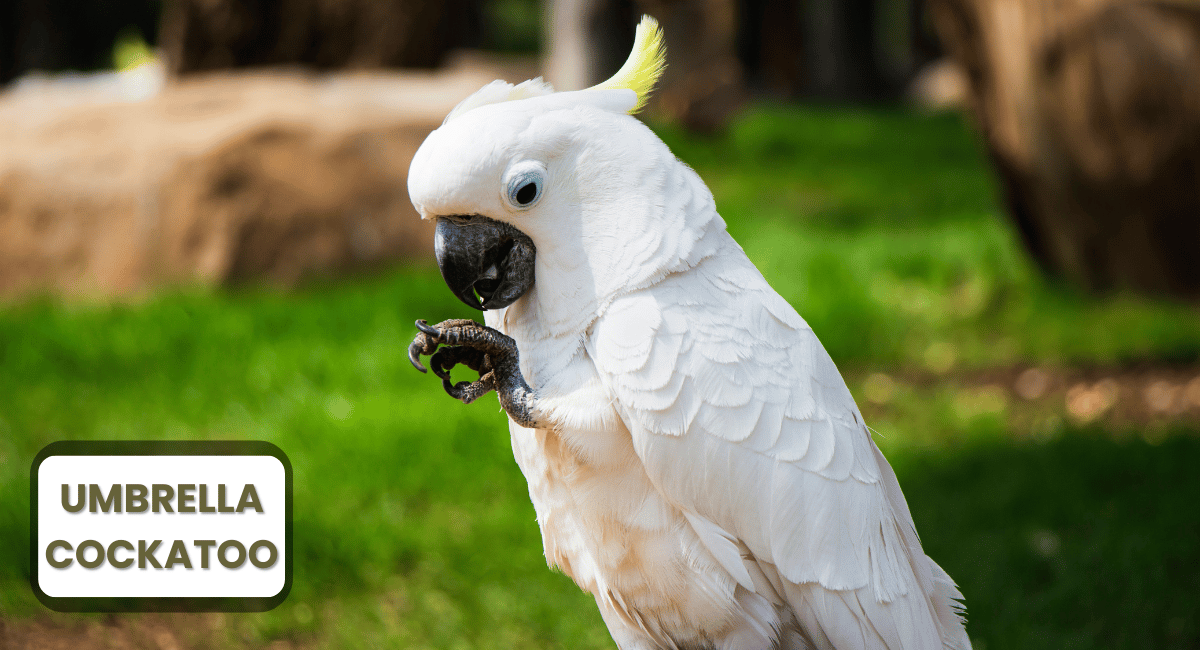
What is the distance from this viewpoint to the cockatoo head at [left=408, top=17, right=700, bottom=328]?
134 cm

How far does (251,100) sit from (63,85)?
8.53 ft

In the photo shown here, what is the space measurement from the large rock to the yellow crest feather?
3.43m

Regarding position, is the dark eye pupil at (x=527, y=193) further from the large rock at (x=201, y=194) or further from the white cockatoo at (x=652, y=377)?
the large rock at (x=201, y=194)

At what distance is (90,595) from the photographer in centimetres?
259

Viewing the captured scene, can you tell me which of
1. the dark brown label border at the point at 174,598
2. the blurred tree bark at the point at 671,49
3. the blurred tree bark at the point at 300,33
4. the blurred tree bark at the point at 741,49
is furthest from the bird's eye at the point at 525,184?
the blurred tree bark at the point at 300,33

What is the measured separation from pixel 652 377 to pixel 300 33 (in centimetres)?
610

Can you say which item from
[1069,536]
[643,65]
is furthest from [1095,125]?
[643,65]

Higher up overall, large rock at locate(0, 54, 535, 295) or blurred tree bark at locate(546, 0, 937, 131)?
blurred tree bark at locate(546, 0, 937, 131)

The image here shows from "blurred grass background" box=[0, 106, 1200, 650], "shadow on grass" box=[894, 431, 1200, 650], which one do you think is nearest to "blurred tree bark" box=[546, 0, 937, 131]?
"blurred grass background" box=[0, 106, 1200, 650]

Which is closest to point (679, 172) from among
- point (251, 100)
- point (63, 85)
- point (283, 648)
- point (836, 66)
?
point (283, 648)

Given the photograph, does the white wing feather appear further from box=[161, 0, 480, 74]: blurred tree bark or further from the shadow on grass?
box=[161, 0, 480, 74]: blurred tree bark

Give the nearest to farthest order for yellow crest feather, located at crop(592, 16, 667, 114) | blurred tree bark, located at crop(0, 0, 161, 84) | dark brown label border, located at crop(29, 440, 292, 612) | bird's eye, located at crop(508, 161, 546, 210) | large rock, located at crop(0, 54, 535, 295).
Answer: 1. bird's eye, located at crop(508, 161, 546, 210)
2. yellow crest feather, located at crop(592, 16, 667, 114)
3. dark brown label border, located at crop(29, 440, 292, 612)
4. large rock, located at crop(0, 54, 535, 295)
5. blurred tree bark, located at crop(0, 0, 161, 84)

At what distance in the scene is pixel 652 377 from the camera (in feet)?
4.53

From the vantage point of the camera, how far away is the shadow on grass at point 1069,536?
8.77 ft
